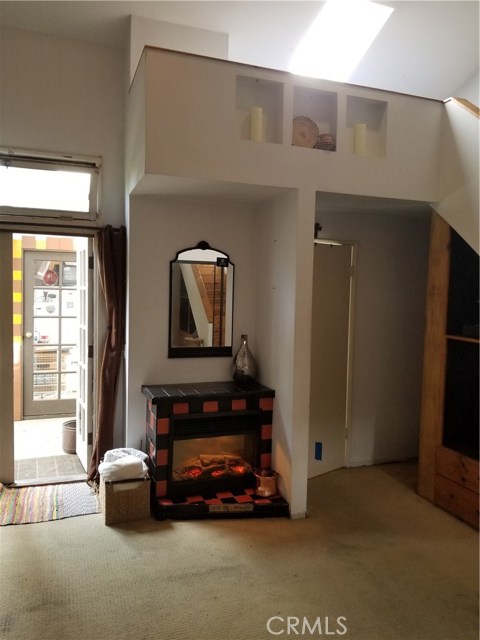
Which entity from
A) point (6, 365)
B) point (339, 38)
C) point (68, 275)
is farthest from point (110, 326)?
point (339, 38)

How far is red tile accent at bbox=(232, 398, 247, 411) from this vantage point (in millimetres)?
3426

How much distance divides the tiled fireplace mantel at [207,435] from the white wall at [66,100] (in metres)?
1.53

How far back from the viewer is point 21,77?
3508 mm

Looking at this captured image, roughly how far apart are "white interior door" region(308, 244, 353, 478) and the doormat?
5.85ft

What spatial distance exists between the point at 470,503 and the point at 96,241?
327cm

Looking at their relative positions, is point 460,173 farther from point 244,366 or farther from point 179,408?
point 179,408

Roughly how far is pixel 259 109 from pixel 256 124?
0.10 m

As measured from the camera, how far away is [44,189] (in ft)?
12.0

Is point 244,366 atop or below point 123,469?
atop

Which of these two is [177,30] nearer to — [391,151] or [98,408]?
[391,151]

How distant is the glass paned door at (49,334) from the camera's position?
552cm

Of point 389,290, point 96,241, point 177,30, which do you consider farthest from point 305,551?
point 177,30

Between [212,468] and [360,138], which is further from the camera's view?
[212,468]

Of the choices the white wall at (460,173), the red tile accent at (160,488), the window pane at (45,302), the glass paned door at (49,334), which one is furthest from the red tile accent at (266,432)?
the window pane at (45,302)
